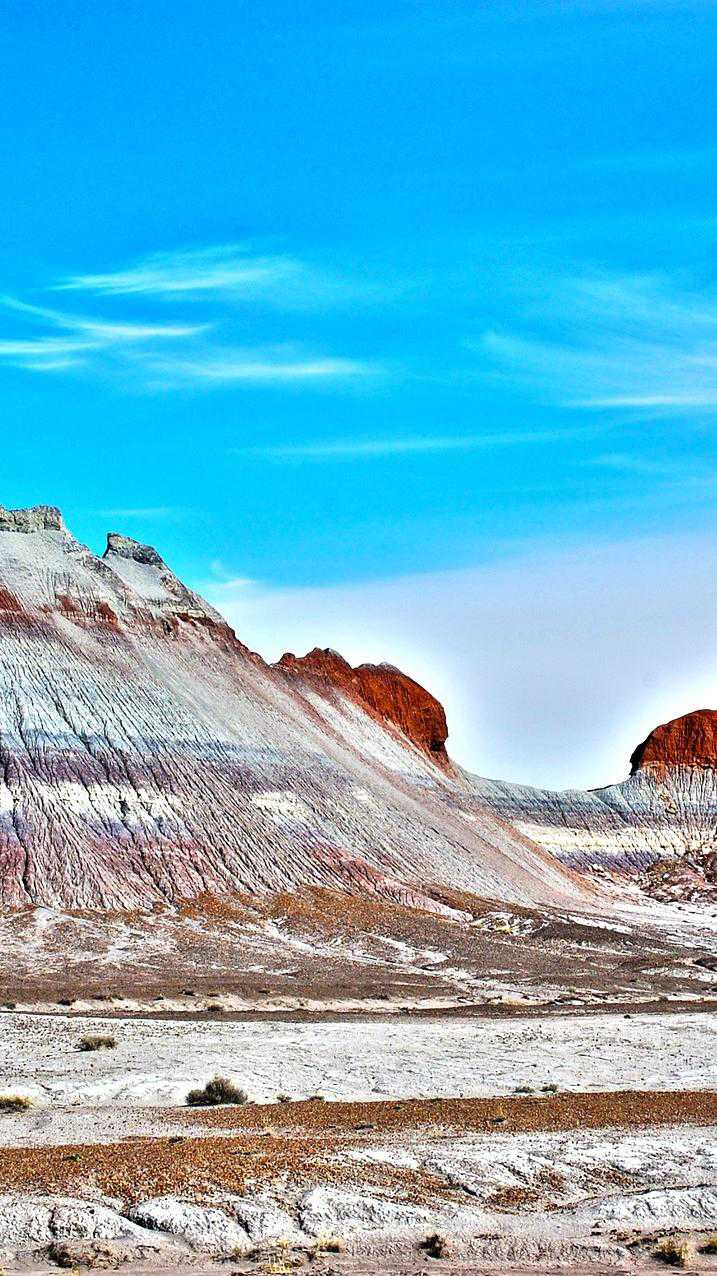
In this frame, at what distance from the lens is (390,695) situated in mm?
133500

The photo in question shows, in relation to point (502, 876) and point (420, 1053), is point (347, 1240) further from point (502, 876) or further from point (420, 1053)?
point (502, 876)

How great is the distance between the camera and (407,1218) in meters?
15.8

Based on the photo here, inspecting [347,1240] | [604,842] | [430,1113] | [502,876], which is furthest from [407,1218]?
[604,842]

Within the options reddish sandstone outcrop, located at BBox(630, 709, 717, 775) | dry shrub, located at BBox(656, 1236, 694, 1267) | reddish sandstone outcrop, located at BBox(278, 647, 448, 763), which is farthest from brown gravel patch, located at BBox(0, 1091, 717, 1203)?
reddish sandstone outcrop, located at BBox(630, 709, 717, 775)

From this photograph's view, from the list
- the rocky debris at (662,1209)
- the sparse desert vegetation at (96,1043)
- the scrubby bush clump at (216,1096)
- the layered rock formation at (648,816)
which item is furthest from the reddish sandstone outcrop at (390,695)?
the rocky debris at (662,1209)

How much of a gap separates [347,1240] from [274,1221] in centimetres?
87

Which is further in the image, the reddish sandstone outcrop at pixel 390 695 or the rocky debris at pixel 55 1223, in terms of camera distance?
the reddish sandstone outcrop at pixel 390 695

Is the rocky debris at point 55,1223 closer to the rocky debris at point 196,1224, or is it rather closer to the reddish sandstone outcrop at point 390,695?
the rocky debris at point 196,1224

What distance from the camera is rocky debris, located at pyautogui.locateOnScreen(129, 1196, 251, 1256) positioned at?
1488 cm

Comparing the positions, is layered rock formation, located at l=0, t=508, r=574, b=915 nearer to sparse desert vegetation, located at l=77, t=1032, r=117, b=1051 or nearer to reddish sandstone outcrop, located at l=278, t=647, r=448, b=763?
reddish sandstone outcrop, located at l=278, t=647, r=448, b=763

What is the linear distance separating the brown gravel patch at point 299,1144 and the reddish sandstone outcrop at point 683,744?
413ft

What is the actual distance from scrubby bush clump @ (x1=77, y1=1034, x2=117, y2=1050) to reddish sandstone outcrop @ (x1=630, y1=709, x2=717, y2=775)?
12093cm

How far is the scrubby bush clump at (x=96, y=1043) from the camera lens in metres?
31.3

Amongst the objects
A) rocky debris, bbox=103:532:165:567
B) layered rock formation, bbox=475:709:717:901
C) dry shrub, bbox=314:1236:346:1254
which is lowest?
dry shrub, bbox=314:1236:346:1254
